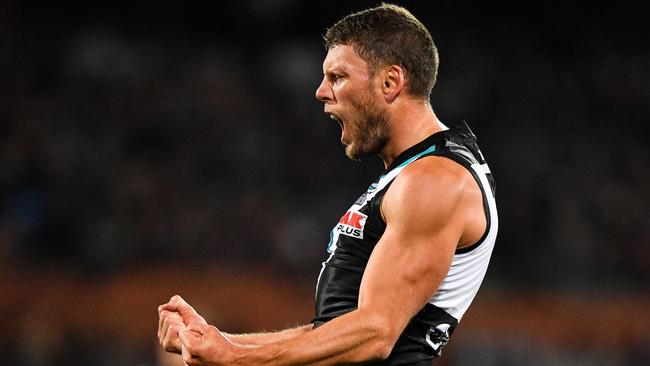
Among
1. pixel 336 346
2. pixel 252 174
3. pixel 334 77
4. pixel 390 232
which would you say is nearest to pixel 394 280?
pixel 390 232

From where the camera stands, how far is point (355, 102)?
3387 mm

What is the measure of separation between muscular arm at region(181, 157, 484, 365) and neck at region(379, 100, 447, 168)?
42 centimetres

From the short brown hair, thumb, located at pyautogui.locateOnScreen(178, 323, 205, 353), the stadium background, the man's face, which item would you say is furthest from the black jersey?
the stadium background

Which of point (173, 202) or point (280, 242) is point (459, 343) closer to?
point (280, 242)

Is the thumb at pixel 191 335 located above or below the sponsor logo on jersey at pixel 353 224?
below

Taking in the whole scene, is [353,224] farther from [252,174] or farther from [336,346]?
[252,174]

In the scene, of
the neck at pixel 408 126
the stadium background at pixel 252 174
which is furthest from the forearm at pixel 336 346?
the stadium background at pixel 252 174

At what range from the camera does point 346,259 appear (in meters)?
3.27

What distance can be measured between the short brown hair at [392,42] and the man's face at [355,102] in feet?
0.13

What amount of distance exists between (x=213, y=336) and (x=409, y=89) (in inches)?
47.0

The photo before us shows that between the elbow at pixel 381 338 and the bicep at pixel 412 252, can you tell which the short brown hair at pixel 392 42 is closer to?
the bicep at pixel 412 252

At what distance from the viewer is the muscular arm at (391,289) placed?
288 centimetres

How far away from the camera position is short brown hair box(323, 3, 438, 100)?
3.40m

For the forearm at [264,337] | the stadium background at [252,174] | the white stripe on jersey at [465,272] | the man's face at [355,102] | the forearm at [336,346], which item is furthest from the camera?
the stadium background at [252,174]
